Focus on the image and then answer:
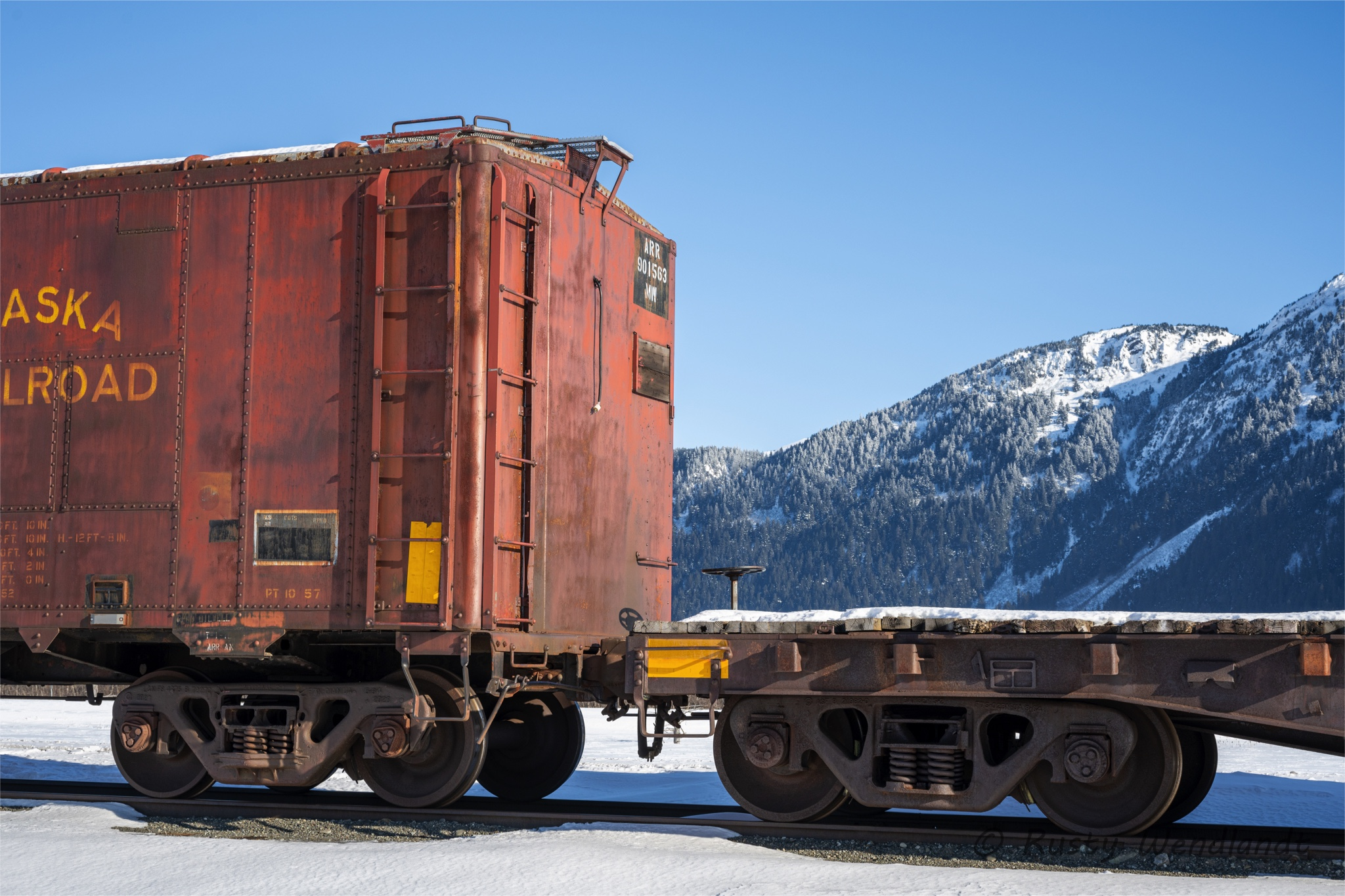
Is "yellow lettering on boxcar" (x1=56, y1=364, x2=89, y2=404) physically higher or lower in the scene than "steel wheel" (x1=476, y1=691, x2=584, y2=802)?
higher

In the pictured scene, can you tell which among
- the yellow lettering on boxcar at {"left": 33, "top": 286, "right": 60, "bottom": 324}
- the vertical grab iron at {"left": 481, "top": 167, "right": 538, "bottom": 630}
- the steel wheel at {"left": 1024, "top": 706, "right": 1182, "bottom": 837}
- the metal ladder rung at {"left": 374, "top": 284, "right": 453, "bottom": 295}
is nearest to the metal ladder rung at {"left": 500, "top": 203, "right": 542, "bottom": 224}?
the vertical grab iron at {"left": 481, "top": 167, "right": 538, "bottom": 630}

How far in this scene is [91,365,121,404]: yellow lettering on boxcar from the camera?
34.5 ft

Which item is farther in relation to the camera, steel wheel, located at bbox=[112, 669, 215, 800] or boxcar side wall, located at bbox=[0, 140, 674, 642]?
steel wheel, located at bbox=[112, 669, 215, 800]

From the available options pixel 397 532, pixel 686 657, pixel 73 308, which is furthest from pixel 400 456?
pixel 73 308

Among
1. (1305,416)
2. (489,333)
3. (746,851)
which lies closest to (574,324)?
(489,333)

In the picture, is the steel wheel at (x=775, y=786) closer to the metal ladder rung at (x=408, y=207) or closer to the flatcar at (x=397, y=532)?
the flatcar at (x=397, y=532)

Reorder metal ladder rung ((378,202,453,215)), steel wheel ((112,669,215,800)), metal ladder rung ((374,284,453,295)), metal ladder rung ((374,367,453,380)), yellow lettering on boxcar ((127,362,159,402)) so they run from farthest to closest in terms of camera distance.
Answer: steel wheel ((112,669,215,800)), yellow lettering on boxcar ((127,362,159,402)), metal ladder rung ((378,202,453,215)), metal ladder rung ((374,284,453,295)), metal ladder rung ((374,367,453,380))

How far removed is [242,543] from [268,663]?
1032mm

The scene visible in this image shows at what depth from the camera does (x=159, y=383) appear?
10.4 m

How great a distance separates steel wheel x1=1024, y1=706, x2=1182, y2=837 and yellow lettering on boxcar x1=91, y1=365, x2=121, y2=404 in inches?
293

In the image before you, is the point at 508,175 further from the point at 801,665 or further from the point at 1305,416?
the point at 1305,416

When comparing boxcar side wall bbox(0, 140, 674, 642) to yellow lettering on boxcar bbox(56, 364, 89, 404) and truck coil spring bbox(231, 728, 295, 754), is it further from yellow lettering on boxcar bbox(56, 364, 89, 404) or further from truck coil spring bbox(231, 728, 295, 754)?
truck coil spring bbox(231, 728, 295, 754)

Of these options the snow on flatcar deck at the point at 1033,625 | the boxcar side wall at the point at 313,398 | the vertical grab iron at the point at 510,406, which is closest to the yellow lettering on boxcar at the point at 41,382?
the boxcar side wall at the point at 313,398

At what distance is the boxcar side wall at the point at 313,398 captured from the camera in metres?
9.69
